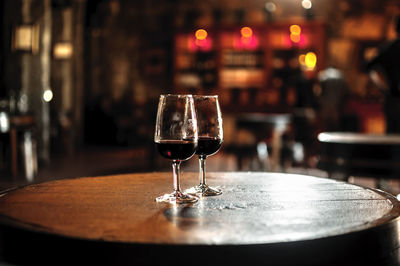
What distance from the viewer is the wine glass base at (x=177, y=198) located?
1.01m

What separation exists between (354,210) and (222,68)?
918 cm

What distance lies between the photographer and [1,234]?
30.3 inches

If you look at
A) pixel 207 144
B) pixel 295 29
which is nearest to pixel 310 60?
pixel 295 29

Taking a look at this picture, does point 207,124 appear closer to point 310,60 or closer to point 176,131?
point 176,131

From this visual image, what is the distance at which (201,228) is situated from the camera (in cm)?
77

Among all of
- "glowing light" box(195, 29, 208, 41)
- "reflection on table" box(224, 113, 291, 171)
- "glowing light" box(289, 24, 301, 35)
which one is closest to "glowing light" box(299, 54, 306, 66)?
"glowing light" box(289, 24, 301, 35)

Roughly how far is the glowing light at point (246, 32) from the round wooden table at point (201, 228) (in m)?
9.05

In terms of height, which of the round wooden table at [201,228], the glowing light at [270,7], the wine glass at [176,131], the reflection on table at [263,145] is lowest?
the reflection on table at [263,145]

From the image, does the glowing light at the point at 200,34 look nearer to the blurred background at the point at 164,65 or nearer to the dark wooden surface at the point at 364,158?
the blurred background at the point at 164,65

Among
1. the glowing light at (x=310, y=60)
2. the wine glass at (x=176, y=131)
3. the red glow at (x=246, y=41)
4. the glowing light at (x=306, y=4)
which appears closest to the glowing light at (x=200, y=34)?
the red glow at (x=246, y=41)

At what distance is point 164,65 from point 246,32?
2003 millimetres

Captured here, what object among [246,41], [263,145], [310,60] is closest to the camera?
[263,145]

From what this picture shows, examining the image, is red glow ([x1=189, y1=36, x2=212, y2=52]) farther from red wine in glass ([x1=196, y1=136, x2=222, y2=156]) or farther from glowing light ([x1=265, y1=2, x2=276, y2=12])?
red wine in glass ([x1=196, y1=136, x2=222, y2=156])

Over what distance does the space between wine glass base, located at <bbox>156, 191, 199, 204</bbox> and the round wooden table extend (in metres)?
0.02
